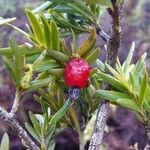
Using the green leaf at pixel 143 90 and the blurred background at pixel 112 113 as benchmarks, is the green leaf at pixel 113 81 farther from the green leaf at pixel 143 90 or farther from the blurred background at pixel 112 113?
the blurred background at pixel 112 113

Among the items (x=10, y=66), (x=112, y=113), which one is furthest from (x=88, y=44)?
(x=112, y=113)

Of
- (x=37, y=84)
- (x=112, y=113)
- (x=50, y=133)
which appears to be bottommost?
(x=112, y=113)

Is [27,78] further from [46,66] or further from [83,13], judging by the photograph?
[83,13]

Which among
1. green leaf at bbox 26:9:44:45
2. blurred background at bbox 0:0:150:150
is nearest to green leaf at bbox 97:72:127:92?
green leaf at bbox 26:9:44:45

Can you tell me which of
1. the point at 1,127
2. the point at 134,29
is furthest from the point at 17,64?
the point at 134,29

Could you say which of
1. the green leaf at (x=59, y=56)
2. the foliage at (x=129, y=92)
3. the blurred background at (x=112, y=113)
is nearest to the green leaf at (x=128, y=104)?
the foliage at (x=129, y=92)

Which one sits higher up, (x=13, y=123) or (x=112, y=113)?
(x=13, y=123)
